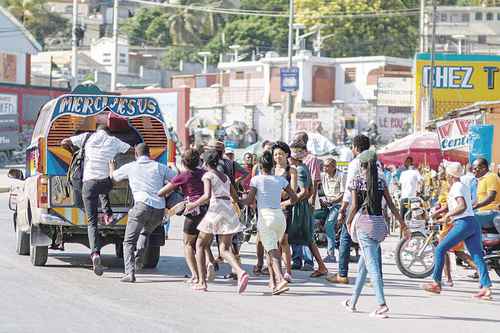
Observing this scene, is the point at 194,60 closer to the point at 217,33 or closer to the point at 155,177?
the point at 217,33

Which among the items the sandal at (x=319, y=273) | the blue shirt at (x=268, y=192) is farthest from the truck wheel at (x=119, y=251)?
the blue shirt at (x=268, y=192)

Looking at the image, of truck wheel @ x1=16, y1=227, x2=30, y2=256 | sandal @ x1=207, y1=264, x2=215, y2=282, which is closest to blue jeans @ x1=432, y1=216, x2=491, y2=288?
sandal @ x1=207, y1=264, x2=215, y2=282

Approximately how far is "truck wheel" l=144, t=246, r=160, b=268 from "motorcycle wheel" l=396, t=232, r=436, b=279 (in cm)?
340

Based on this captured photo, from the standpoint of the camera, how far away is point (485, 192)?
15.4 metres

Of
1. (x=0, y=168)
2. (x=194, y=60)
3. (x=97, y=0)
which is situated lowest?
(x=0, y=168)

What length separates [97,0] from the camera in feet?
470

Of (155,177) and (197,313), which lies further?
(155,177)

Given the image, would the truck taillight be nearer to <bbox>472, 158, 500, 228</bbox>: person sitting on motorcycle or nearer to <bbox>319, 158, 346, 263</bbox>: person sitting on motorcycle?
<bbox>319, 158, 346, 263</bbox>: person sitting on motorcycle

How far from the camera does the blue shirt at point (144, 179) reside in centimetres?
1387

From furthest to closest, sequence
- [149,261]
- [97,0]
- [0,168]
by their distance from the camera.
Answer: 1. [97,0]
2. [0,168]
3. [149,261]

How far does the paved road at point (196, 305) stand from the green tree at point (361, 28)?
7944 cm

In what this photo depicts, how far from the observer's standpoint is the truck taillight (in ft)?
48.0

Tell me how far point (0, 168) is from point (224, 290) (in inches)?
1623

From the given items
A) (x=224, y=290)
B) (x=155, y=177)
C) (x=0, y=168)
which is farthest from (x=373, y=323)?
(x=0, y=168)
